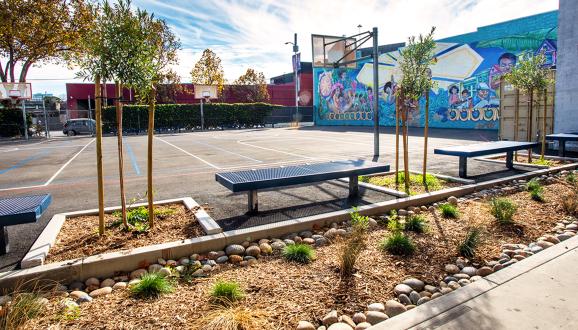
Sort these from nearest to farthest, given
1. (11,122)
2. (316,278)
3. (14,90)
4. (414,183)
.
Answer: (316,278) → (414,183) → (14,90) → (11,122)

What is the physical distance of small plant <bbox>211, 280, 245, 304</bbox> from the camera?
3191 mm

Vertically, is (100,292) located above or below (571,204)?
below

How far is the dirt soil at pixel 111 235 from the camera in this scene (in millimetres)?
4207

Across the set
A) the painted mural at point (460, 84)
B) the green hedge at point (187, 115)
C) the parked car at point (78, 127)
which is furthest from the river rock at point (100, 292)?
the parked car at point (78, 127)

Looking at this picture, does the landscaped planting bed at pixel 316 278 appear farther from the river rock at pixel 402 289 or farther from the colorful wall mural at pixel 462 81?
the colorful wall mural at pixel 462 81

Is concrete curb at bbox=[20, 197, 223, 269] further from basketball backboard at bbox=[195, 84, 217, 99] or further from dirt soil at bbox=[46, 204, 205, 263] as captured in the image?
basketball backboard at bbox=[195, 84, 217, 99]

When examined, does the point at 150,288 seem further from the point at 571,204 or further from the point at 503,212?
the point at 571,204

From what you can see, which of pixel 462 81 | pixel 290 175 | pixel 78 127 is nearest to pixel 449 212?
pixel 290 175

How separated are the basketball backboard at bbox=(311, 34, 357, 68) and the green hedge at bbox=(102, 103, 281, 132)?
2083 cm

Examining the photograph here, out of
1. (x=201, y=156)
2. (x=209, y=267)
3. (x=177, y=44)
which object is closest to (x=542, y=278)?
(x=209, y=267)

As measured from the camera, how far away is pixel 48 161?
1351 centimetres

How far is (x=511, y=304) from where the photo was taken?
312 cm

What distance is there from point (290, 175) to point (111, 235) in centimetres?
249

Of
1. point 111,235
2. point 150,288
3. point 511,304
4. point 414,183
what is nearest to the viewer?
point 511,304
